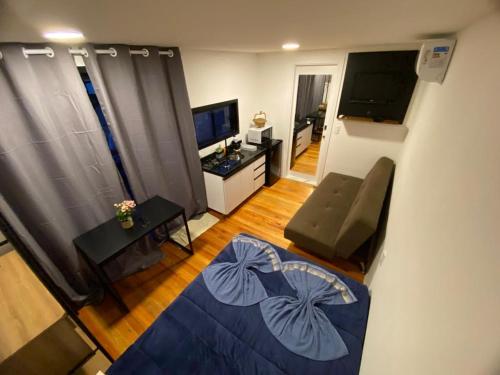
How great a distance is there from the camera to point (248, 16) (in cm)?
83

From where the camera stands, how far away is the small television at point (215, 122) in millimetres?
2834

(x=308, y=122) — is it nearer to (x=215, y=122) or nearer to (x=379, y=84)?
(x=379, y=84)

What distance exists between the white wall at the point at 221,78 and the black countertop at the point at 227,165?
0.52 feet

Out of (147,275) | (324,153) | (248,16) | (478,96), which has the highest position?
(248,16)

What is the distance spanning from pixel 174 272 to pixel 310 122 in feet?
14.2

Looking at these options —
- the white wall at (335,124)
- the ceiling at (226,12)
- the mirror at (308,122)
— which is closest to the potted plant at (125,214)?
the ceiling at (226,12)

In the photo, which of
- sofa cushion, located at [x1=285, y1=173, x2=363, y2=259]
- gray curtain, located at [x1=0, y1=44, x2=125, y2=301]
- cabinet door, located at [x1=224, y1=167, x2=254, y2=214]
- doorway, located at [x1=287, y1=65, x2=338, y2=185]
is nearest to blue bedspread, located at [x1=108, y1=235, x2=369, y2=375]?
sofa cushion, located at [x1=285, y1=173, x2=363, y2=259]

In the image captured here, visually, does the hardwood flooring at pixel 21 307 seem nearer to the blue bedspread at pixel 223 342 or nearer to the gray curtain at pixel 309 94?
the blue bedspread at pixel 223 342

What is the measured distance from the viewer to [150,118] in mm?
2211

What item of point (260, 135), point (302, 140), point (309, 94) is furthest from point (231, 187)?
point (309, 94)

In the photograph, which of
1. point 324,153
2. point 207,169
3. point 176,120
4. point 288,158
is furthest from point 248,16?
point 288,158

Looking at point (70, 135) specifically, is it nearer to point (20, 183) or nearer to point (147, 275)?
point (20, 183)

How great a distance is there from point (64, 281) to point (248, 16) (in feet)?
8.06

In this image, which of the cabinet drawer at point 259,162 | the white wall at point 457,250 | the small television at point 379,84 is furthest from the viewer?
the cabinet drawer at point 259,162
